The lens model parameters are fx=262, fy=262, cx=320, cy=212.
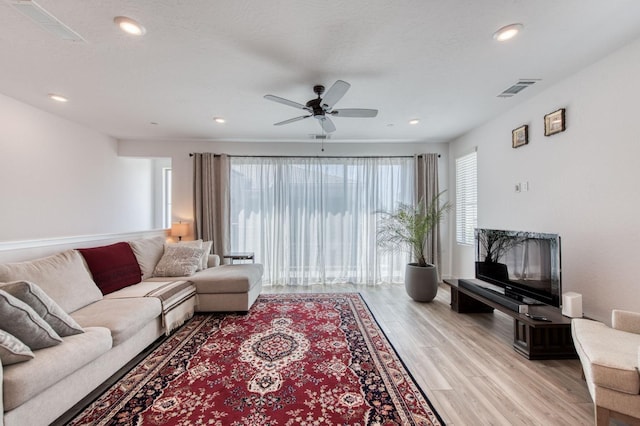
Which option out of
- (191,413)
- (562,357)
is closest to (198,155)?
(191,413)

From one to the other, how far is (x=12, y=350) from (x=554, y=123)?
471cm

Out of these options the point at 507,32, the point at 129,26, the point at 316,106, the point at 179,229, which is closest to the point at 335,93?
the point at 316,106

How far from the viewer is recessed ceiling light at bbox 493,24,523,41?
1875mm

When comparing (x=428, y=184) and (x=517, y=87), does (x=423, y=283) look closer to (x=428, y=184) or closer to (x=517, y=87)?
(x=428, y=184)

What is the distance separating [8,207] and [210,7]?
11.1 ft

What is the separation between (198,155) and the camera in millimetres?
4727

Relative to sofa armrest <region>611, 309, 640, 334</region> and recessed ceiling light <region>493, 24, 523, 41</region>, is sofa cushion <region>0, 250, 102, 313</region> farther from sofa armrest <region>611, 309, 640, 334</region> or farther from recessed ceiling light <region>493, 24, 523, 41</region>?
sofa armrest <region>611, 309, 640, 334</region>

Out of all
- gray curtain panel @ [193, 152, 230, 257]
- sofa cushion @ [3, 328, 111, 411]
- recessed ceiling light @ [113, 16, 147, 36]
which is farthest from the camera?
gray curtain panel @ [193, 152, 230, 257]

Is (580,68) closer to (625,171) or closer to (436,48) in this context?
(625,171)

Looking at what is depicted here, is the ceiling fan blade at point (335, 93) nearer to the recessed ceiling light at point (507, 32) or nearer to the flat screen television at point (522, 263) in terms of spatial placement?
the recessed ceiling light at point (507, 32)

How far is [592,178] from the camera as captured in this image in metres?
2.43

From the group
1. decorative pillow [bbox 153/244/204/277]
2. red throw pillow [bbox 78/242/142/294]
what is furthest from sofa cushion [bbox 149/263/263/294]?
red throw pillow [bbox 78/242/142/294]

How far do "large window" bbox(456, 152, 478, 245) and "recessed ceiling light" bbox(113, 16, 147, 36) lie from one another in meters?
4.50

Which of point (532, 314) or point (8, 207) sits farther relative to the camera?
point (8, 207)
